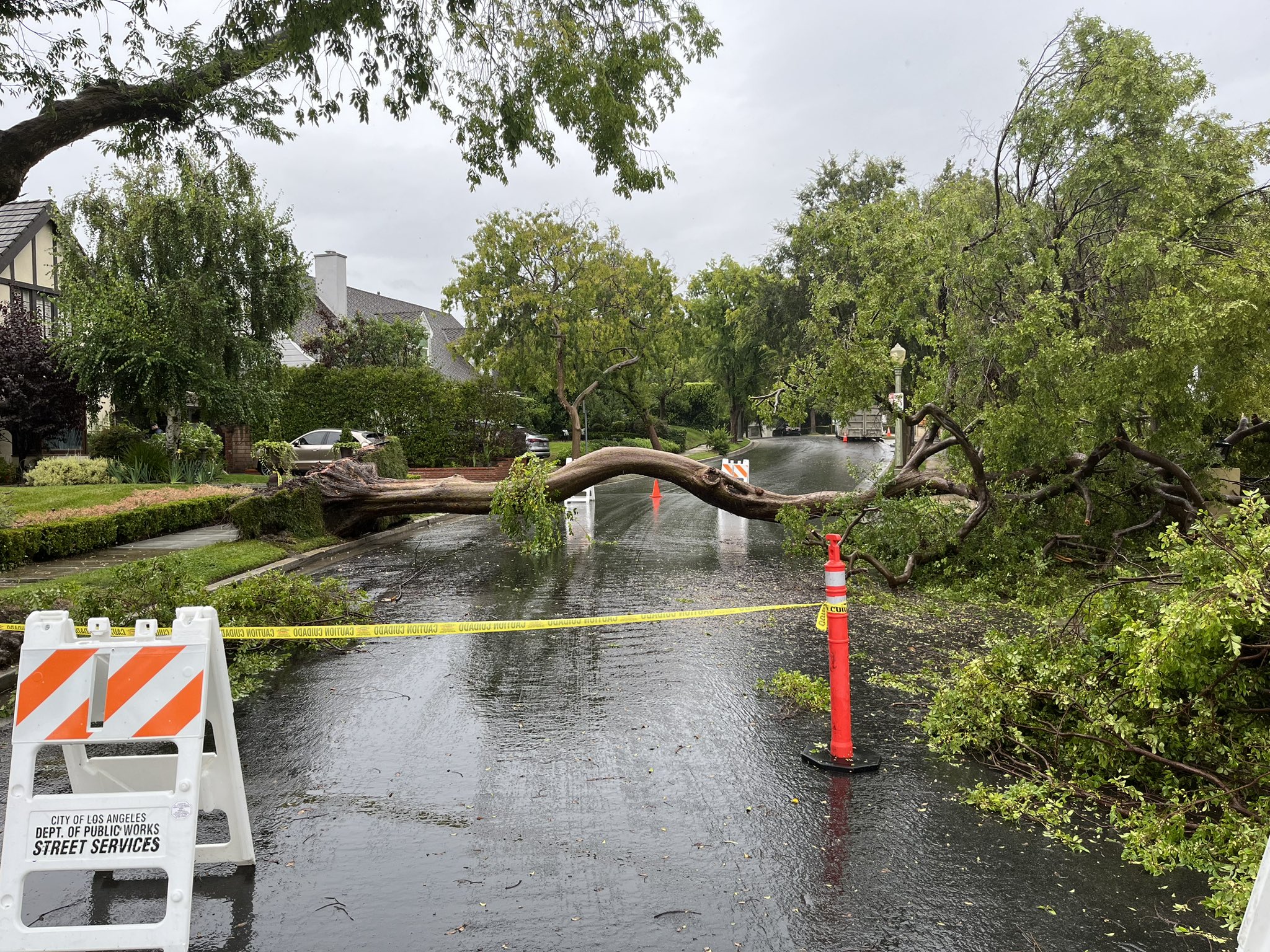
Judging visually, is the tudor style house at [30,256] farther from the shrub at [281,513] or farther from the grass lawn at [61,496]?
the shrub at [281,513]

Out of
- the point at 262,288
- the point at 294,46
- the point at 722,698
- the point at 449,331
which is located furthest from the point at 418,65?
the point at 449,331

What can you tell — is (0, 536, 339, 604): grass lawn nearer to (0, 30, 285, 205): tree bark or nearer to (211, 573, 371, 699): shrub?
(211, 573, 371, 699): shrub

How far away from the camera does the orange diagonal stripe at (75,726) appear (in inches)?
125

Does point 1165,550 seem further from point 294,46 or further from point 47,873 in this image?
point 294,46

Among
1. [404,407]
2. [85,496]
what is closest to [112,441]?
[85,496]

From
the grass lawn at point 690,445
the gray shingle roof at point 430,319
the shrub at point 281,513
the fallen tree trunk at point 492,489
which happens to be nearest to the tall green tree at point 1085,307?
the fallen tree trunk at point 492,489

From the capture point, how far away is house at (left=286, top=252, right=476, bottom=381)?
43.0 m

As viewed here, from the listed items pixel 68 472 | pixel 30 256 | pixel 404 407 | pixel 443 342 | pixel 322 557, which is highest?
pixel 443 342

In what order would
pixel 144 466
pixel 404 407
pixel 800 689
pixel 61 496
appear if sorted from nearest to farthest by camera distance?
pixel 800 689 → pixel 61 496 → pixel 144 466 → pixel 404 407

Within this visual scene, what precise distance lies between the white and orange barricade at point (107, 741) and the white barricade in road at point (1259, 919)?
3.01 m

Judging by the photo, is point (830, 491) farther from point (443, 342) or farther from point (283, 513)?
point (443, 342)

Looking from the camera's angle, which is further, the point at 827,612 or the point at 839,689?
the point at 827,612

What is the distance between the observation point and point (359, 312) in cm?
4334

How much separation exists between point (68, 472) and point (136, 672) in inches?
760
